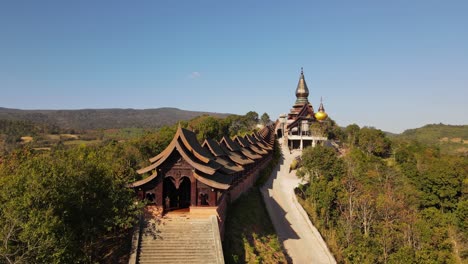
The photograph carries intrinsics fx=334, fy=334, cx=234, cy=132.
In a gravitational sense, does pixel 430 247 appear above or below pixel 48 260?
below

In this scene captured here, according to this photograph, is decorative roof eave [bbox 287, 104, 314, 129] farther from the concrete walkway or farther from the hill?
the hill

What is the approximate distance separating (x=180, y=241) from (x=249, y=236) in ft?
22.4

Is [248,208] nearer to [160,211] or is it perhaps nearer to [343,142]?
[160,211]

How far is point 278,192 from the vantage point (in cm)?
4194

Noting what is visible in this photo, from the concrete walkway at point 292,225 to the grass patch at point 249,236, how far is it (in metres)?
1.56

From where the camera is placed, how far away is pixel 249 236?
2503 cm

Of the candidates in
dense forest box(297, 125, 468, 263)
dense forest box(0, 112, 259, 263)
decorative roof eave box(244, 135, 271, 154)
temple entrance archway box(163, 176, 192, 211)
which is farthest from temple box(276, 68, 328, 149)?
dense forest box(0, 112, 259, 263)

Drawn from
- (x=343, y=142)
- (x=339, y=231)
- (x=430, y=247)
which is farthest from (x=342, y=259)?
(x=343, y=142)

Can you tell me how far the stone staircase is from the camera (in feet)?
61.9

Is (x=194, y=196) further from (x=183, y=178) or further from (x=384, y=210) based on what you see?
(x=384, y=210)

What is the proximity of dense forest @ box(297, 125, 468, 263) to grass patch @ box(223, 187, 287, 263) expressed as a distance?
7.15 m

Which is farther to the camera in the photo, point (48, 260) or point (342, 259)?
point (342, 259)

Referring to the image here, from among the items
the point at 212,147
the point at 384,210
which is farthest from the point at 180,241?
the point at 384,210

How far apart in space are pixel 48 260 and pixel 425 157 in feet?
236
